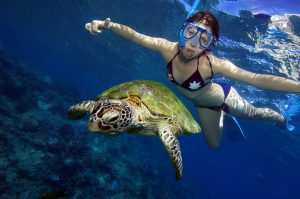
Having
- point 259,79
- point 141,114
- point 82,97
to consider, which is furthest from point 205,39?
point 82,97

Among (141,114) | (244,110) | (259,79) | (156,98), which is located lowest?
(141,114)

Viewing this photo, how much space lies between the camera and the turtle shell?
4398 millimetres

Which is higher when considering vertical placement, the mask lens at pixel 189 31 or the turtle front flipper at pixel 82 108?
the mask lens at pixel 189 31

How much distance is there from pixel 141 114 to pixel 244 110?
15.7ft

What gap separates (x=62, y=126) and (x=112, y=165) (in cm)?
456

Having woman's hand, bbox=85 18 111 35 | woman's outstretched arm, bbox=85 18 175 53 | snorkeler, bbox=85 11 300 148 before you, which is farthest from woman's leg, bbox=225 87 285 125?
woman's hand, bbox=85 18 111 35

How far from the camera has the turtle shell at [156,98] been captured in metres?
4.40

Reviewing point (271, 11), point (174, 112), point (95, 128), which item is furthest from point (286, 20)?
point (95, 128)

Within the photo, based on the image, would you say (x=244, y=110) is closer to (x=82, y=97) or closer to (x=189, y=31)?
(x=189, y=31)

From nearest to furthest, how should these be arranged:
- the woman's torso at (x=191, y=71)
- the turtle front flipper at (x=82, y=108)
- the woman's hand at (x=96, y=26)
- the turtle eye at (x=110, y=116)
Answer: the turtle eye at (x=110, y=116), the turtle front flipper at (x=82, y=108), the woman's hand at (x=96, y=26), the woman's torso at (x=191, y=71)

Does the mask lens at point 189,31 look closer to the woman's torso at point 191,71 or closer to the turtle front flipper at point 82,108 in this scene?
the woman's torso at point 191,71

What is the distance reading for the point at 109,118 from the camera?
10.4 ft

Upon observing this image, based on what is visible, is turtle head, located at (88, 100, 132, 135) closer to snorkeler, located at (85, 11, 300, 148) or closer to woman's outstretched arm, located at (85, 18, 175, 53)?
snorkeler, located at (85, 11, 300, 148)

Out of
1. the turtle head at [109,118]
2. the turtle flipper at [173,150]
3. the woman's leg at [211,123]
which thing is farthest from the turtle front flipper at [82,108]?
the woman's leg at [211,123]
